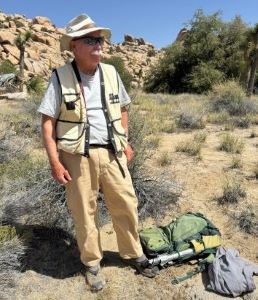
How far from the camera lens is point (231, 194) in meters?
5.38

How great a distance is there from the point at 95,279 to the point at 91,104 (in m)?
1.48

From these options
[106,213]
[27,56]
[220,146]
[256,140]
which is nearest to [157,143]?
[220,146]

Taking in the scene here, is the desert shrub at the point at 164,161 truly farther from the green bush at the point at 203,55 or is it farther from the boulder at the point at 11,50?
the boulder at the point at 11,50

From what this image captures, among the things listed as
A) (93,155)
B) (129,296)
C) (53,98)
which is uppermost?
(53,98)

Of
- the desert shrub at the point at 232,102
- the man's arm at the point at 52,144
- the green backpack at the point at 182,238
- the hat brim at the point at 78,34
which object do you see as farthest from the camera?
the desert shrub at the point at 232,102

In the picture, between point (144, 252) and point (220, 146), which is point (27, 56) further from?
point (144, 252)

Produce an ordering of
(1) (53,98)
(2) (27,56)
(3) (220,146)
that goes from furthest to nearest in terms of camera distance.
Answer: (2) (27,56)
(3) (220,146)
(1) (53,98)

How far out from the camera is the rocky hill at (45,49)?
3891cm

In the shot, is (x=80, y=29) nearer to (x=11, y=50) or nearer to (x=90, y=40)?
(x=90, y=40)

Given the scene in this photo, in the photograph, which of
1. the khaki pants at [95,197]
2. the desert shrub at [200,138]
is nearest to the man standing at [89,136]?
the khaki pants at [95,197]

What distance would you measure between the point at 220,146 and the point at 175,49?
23.1m

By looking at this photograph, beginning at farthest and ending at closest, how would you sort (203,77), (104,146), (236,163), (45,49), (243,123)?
(45,49), (203,77), (243,123), (236,163), (104,146)

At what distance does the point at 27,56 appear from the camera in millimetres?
40719

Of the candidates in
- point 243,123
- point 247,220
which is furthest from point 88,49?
point 243,123
